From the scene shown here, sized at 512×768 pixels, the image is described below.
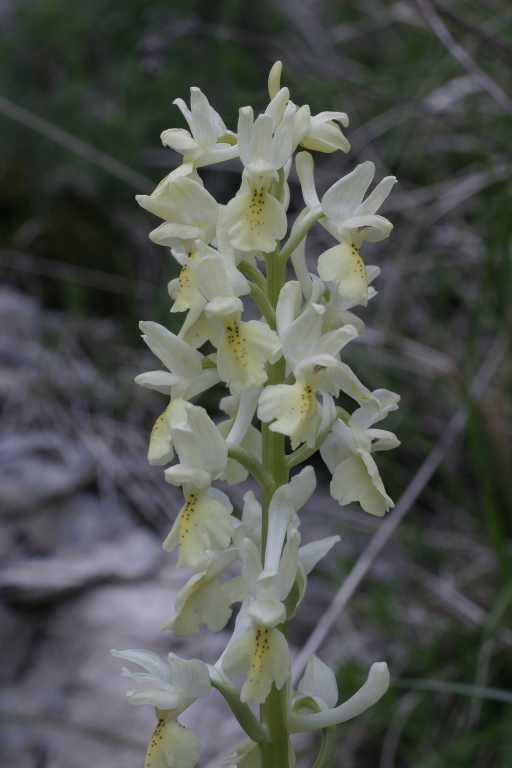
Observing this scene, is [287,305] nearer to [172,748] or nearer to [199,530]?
[199,530]

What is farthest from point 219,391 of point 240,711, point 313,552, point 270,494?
point 240,711

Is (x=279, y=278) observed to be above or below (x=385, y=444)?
above

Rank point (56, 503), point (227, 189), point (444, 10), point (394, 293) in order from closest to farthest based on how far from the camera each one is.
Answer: point (56, 503)
point (444, 10)
point (394, 293)
point (227, 189)

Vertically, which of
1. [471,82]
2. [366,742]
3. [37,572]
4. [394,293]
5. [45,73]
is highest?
[471,82]

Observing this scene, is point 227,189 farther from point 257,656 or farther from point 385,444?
point 257,656

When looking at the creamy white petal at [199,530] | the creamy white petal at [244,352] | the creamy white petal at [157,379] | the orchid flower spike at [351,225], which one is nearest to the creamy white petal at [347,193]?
the orchid flower spike at [351,225]

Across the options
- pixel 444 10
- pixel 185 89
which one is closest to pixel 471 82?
pixel 444 10
